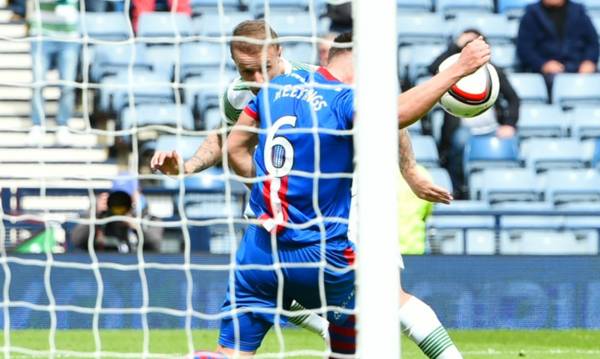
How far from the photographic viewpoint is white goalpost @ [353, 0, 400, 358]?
4.73 metres

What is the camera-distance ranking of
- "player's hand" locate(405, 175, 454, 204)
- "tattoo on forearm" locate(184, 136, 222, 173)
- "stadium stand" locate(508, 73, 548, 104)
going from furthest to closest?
1. "stadium stand" locate(508, 73, 548, 104)
2. "tattoo on forearm" locate(184, 136, 222, 173)
3. "player's hand" locate(405, 175, 454, 204)

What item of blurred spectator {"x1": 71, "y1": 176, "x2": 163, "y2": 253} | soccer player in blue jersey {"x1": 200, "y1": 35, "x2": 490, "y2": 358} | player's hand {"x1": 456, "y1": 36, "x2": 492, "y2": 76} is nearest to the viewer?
player's hand {"x1": 456, "y1": 36, "x2": 492, "y2": 76}

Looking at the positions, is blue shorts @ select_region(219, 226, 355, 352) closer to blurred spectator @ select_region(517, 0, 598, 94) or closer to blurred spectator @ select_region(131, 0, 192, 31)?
blurred spectator @ select_region(517, 0, 598, 94)

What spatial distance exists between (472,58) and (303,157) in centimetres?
81

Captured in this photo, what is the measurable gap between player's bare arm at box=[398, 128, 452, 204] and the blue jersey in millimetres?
378

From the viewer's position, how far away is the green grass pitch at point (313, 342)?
9133mm

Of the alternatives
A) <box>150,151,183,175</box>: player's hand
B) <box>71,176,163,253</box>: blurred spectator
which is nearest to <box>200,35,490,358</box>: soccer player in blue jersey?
<box>150,151,183,175</box>: player's hand

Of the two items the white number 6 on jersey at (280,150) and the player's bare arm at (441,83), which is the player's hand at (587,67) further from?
the player's bare arm at (441,83)

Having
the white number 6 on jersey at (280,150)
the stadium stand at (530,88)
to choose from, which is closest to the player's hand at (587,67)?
the stadium stand at (530,88)

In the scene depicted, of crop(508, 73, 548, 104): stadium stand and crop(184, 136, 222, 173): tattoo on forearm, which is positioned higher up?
crop(508, 73, 548, 104): stadium stand

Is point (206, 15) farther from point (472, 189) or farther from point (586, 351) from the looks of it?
point (586, 351)

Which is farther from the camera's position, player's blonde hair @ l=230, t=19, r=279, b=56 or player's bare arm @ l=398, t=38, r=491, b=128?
player's blonde hair @ l=230, t=19, r=279, b=56

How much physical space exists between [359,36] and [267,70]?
1.26 meters

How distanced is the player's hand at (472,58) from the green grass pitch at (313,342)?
4.18m
